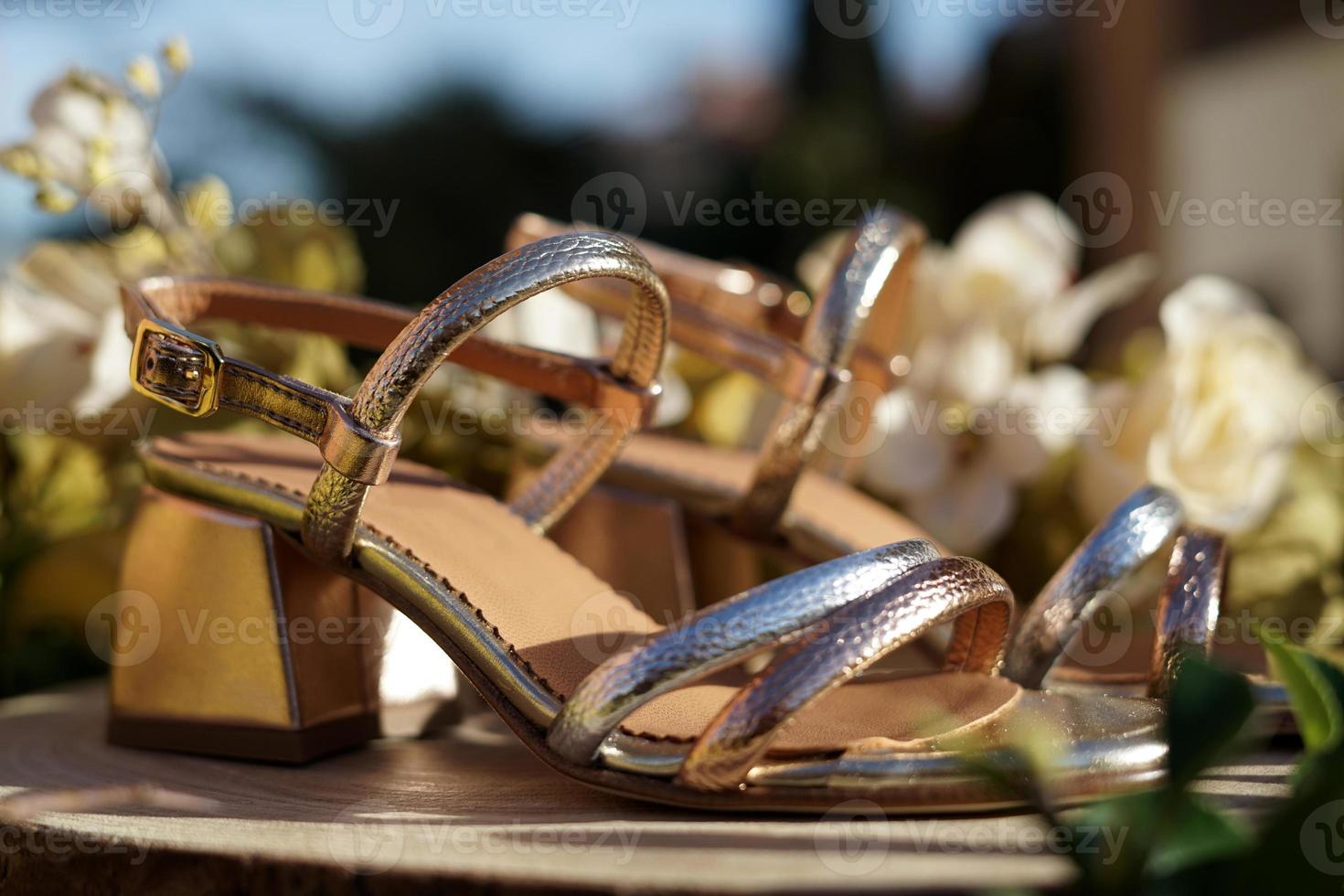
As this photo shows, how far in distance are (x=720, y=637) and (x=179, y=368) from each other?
11.3 inches

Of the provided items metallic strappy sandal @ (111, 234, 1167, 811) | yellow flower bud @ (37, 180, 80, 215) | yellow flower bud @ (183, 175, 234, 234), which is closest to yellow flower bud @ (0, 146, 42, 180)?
yellow flower bud @ (37, 180, 80, 215)

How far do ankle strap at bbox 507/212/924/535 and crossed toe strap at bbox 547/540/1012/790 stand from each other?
26 centimetres

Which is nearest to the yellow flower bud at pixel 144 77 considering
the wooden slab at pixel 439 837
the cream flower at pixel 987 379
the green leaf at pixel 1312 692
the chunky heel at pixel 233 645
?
the chunky heel at pixel 233 645

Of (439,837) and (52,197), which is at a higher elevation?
(52,197)

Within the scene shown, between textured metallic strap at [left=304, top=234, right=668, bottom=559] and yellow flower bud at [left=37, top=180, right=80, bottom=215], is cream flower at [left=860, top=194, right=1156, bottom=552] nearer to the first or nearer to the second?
textured metallic strap at [left=304, top=234, right=668, bottom=559]

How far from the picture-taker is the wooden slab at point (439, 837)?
371 millimetres

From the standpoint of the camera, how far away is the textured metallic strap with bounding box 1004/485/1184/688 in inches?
22.9

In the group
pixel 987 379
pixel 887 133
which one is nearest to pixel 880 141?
pixel 887 133

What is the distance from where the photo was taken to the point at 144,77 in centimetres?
87

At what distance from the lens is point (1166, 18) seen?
3400 millimetres

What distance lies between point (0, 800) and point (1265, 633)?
510 millimetres

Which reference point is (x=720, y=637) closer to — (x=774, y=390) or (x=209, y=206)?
(x=774, y=390)

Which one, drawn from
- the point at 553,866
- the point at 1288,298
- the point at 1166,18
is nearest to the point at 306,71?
the point at 1166,18

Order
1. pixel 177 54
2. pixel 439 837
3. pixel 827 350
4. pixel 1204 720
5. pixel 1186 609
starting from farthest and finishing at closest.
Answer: pixel 177 54
pixel 827 350
pixel 1186 609
pixel 439 837
pixel 1204 720
